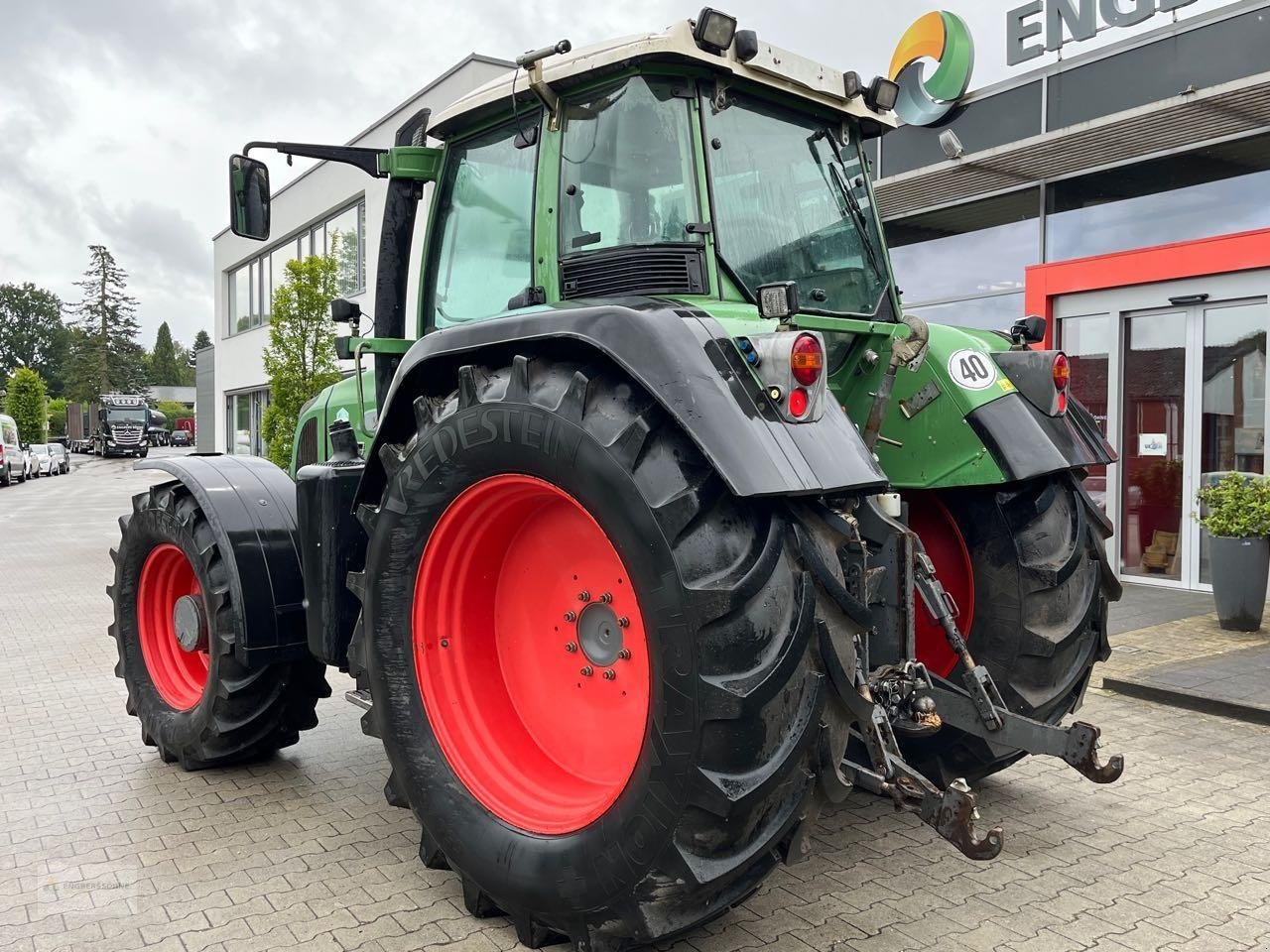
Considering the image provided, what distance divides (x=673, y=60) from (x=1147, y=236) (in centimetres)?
875

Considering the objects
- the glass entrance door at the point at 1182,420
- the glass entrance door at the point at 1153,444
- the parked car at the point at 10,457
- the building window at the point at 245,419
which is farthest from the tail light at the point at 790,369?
the parked car at the point at 10,457

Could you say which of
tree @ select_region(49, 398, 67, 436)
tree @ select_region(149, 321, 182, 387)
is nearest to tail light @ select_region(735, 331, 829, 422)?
tree @ select_region(49, 398, 67, 436)

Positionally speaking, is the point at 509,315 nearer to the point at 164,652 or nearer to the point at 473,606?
the point at 473,606

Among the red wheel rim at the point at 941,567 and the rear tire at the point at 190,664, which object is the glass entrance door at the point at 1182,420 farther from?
the rear tire at the point at 190,664

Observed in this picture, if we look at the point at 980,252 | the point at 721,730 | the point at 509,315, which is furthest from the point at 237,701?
the point at 980,252

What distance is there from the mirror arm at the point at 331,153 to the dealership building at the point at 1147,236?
24.9ft

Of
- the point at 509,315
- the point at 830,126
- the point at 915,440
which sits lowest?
the point at 915,440

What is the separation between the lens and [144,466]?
14.6 feet

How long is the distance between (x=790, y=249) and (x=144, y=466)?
2904 mm

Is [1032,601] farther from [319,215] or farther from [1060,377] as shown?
[319,215]

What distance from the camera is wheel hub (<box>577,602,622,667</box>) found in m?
2.91

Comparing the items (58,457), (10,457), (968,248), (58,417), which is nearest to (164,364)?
(58,417)

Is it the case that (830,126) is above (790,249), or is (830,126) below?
above

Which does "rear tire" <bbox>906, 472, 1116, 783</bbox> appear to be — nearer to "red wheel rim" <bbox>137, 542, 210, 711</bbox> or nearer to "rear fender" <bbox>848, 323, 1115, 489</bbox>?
"rear fender" <bbox>848, 323, 1115, 489</bbox>
